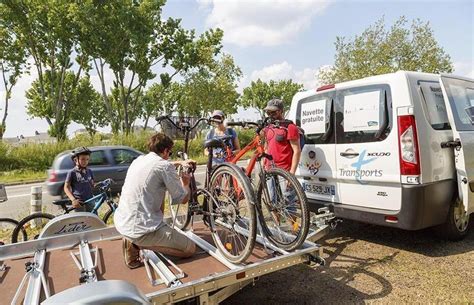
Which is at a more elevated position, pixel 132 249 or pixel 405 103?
pixel 405 103

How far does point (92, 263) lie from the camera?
293 cm

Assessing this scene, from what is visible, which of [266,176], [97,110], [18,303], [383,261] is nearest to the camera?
[18,303]

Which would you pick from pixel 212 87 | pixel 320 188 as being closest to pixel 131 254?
pixel 320 188

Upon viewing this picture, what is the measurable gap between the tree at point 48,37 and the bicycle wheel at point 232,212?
57.1 ft

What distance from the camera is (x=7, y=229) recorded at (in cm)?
512

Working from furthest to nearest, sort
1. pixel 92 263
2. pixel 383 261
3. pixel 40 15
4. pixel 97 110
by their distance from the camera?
pixel 97 110, pixel 40 15, pixel 383 261, pixel 92 263

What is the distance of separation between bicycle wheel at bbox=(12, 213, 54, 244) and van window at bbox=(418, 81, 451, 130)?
16.5ft

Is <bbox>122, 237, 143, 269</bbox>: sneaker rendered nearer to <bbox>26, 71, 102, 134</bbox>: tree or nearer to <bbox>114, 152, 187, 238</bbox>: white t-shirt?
<bbox>114, 152, 187, 238</bbox>: white t-shirt

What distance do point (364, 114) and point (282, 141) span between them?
3.40ft

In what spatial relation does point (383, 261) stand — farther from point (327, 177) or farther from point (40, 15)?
point (40, 15)

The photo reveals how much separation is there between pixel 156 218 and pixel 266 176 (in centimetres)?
117

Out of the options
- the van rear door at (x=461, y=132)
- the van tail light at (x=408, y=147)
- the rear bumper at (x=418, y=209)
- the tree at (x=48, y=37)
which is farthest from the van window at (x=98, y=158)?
the tree at (x=48, y=37)

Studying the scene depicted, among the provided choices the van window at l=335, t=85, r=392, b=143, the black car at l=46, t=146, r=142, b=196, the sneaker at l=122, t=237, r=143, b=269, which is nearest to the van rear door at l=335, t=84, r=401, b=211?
the van window at l=335, t=85, r=392, b=143

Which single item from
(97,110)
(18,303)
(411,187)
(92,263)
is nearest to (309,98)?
(411,187)
